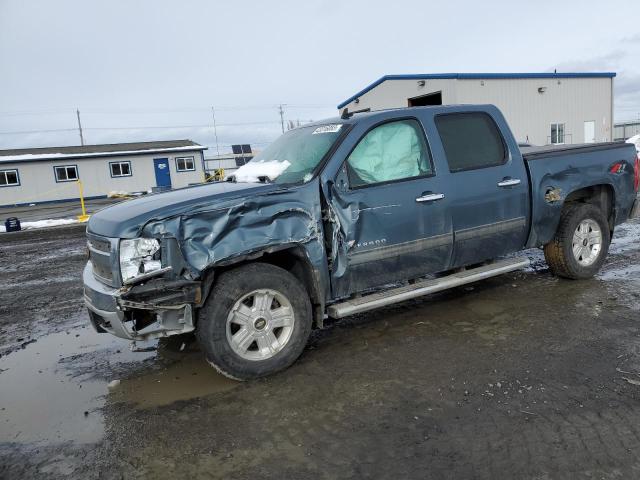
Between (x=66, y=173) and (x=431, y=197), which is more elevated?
(x=66, y=173)

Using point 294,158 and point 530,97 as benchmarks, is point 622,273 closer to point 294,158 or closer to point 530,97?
point 294,158

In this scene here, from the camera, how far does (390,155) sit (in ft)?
14.7

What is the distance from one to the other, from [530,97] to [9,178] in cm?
3195

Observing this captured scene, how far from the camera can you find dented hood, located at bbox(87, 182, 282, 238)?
3.52 metres

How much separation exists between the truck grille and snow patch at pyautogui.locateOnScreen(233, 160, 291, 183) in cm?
137

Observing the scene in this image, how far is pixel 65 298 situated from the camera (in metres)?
6.63

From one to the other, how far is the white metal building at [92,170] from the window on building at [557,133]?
2316 centimetres

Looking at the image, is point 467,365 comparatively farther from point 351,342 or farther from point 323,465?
point 323,465

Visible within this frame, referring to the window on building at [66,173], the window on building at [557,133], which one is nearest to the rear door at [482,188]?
the window on building at [557,133]

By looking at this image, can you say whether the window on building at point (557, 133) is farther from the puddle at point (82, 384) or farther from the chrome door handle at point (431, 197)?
the puddle at point (82, 384)

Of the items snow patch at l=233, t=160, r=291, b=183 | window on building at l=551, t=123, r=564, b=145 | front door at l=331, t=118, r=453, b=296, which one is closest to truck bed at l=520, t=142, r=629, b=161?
front door at l=331, t=118, r=453, b=296

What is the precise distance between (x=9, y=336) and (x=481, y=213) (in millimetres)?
5042

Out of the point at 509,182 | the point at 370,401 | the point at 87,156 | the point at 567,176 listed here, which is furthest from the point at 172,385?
the point at 87,156

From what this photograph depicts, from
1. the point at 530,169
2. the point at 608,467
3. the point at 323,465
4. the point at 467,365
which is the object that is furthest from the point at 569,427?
the point at 530,169
